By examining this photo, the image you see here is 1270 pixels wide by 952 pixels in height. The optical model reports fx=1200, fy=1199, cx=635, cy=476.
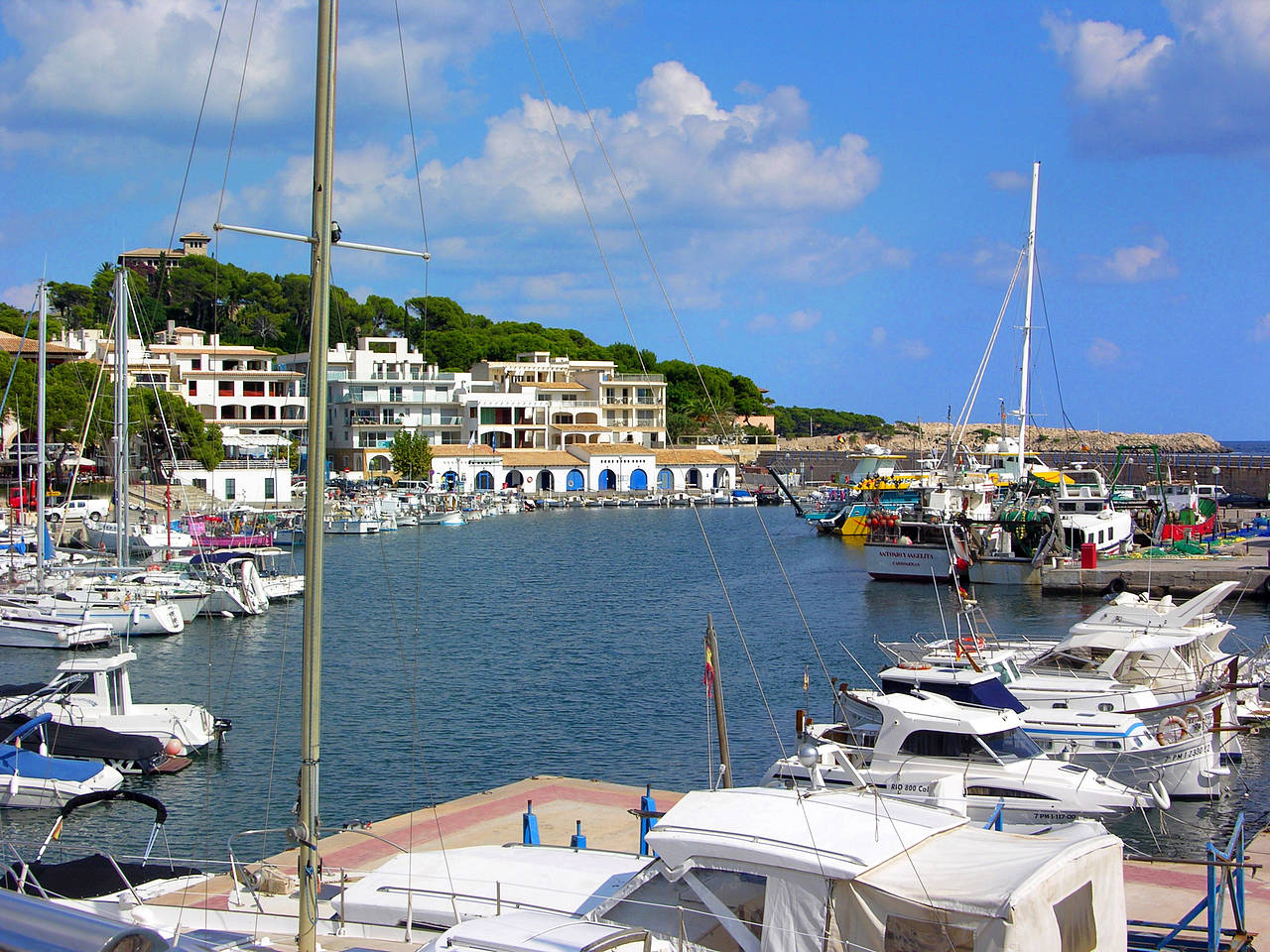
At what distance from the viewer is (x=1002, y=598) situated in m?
41.8

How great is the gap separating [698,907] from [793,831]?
80cm

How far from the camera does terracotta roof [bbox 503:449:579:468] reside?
300 feet

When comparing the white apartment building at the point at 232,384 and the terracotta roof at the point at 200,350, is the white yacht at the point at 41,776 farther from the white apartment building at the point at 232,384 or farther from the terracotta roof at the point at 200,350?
the terracotta roof at the point at 200,350

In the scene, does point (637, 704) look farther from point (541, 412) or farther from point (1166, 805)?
point (541, 412)

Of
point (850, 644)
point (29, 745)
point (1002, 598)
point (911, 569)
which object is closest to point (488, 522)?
point (911, 569)

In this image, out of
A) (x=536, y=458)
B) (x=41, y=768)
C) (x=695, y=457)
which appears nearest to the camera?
(x=41, y=768)

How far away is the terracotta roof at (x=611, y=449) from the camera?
9444 cm

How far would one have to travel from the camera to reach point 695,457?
323ft

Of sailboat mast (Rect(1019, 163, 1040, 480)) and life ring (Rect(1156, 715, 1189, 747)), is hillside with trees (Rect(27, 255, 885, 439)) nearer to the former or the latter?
sailboat mast (Rect(1019, 163, 1040, 480))

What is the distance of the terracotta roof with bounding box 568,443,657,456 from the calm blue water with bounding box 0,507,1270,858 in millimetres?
39182

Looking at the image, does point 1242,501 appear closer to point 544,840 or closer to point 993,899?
point 544,840

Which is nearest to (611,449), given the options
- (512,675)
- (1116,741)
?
(512,675)

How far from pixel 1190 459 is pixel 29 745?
114933mm

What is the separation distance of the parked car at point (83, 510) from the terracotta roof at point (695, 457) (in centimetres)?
4817
